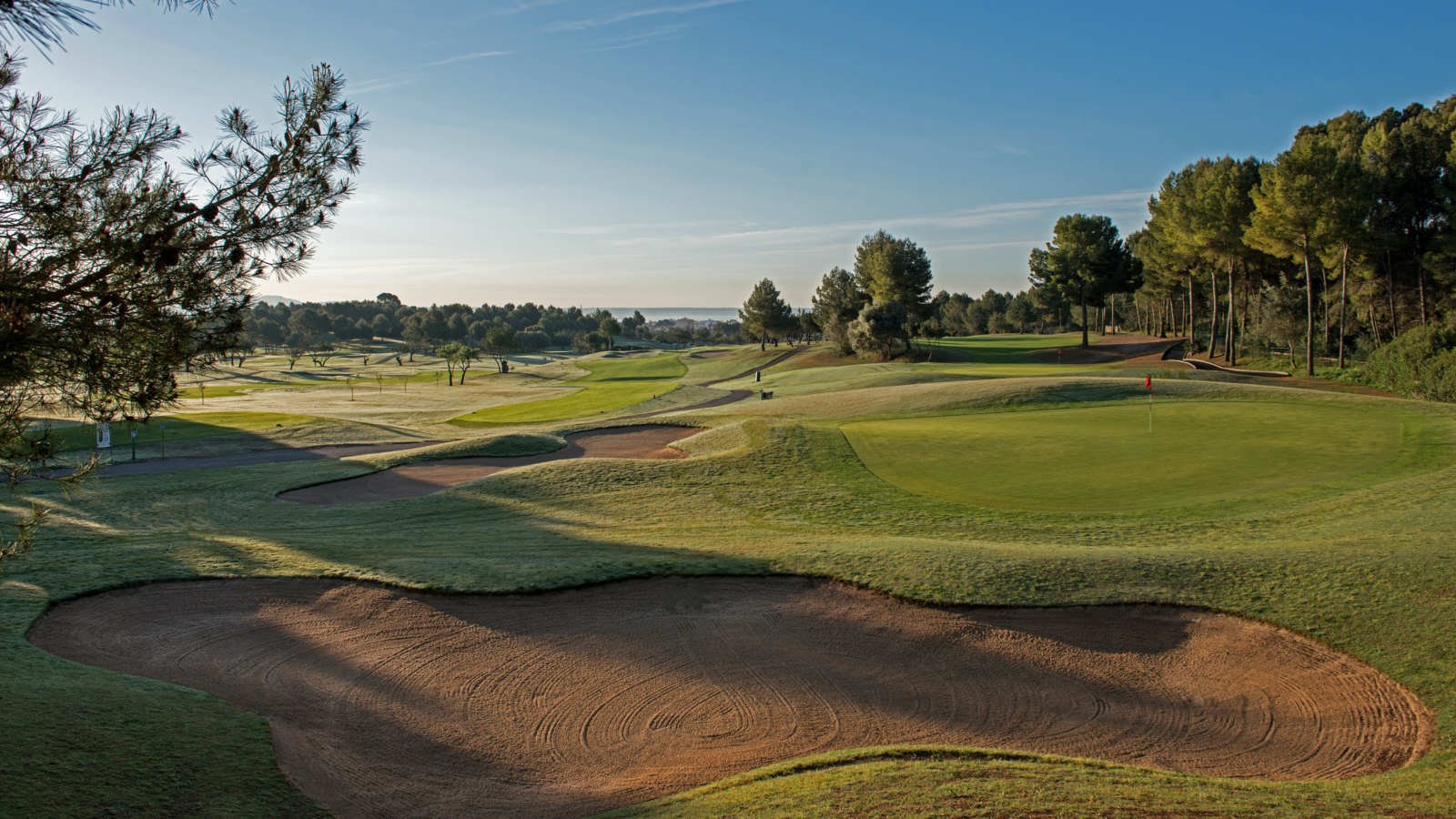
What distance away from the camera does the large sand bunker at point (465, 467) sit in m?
23.4

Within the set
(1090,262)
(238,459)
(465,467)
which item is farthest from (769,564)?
(1090,262)

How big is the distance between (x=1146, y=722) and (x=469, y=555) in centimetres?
1151

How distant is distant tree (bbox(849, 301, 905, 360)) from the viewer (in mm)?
72875

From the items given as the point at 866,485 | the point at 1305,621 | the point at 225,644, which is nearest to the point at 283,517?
the point at 225,644

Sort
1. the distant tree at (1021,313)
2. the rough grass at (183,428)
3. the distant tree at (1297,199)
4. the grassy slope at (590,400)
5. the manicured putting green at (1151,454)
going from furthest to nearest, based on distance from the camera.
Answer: the distant tree at (1021,313) < the grassy slope at (590,400) < the distant tree at (1297,199) < the rough grass at (183,428) < the manicured putting green at (1151,454)

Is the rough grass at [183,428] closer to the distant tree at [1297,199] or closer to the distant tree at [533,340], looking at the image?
the distant tree at [1297,199]

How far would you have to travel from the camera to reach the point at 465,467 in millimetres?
26719

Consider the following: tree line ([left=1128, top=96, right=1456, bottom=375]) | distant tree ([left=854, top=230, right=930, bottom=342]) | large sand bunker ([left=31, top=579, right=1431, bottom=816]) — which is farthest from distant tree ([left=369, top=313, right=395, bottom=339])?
large sand bunker ([left=31, top=579, right=1431, bottom=816])

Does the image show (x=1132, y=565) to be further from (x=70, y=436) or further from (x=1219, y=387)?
(x=70, y=436)

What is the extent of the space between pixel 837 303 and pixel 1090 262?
29.1 meters

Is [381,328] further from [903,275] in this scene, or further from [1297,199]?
[1297,199]

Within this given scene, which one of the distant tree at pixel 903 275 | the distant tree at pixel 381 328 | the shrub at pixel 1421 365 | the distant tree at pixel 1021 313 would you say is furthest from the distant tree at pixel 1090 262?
the distant tree at pixel 381 328

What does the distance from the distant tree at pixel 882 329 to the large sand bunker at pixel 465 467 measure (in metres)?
43.9

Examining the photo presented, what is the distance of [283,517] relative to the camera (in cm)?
2014
